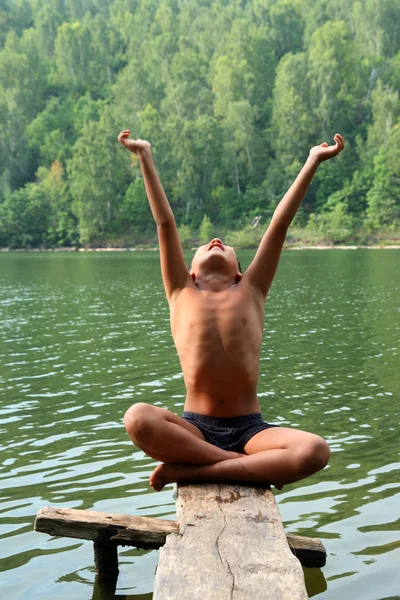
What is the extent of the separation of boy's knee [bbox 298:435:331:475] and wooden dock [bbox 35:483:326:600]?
29cm

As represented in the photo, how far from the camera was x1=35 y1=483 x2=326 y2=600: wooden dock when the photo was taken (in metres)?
3.33

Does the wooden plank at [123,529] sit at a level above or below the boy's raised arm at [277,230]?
below

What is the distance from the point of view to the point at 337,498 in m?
6.34

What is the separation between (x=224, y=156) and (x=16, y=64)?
1480 inches

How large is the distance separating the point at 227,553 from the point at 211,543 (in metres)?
0.13

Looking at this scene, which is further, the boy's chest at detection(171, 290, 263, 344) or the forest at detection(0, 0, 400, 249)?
the forest at detection(0, 0, 400, 249)

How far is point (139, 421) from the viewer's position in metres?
4.62

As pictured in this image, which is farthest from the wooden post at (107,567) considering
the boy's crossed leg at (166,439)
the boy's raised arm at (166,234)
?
the boy's raised arm at (166,234)

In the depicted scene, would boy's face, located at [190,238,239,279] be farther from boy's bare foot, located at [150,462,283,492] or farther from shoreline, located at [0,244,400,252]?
shoreline, located at [0,244,400,252]

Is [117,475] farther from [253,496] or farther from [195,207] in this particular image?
[195,207]

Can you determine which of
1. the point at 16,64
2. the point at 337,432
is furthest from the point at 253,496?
the point at 16,64

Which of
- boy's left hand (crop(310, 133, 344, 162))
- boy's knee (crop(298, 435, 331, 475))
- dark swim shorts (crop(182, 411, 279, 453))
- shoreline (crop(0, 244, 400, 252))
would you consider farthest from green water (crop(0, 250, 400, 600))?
shoreline (crop(0, 244, 400, 252))

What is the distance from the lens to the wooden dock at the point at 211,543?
3.33 m

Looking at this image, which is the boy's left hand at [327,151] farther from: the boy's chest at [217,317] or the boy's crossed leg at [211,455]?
the boy's crossed leg at [211,455]
